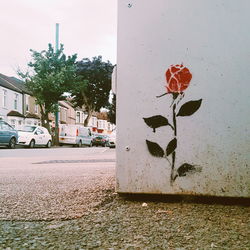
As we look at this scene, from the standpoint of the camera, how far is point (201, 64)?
3031mm

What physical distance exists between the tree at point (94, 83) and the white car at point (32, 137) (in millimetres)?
20451

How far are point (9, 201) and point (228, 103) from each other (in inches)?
91.2

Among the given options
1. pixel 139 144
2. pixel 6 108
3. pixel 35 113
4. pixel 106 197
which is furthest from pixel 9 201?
A: pixel 35 113

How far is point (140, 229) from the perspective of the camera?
237 cm

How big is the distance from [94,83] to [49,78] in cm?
1726

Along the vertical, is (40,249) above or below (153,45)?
below

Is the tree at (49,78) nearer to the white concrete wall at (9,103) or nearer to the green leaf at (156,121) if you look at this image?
the white concrete wall at (9,103)

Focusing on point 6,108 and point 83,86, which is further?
point 6,108

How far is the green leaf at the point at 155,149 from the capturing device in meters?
3.05

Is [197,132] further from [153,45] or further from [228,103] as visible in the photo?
[153,45]

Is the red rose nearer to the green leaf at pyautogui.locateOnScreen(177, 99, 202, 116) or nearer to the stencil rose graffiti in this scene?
the stencil rose graffiti

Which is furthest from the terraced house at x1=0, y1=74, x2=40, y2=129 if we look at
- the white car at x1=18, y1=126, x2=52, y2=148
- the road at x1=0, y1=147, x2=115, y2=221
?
the road at x1=0, y1=147, x2=115, y2=221

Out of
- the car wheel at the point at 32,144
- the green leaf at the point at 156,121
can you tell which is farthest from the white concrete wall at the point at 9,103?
the green leaf at the point at 156,121

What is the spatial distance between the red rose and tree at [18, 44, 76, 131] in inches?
1036
